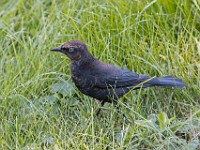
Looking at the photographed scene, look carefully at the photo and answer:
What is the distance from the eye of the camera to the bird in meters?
4.79

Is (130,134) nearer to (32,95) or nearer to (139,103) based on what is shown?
(139,103)

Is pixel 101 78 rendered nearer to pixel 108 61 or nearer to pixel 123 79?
pixel 123 79

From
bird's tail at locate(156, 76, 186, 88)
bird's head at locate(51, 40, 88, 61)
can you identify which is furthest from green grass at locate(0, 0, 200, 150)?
bird's head at locate(51, 40, 88, 61)

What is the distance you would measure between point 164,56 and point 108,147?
1236mm

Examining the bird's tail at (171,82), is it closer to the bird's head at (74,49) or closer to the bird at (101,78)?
the bird at (101,78)

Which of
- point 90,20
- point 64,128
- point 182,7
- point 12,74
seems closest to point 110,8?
point 90,20

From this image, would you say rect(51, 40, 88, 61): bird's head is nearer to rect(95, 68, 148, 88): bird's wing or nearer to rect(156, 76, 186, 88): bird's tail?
rect(95, 68, 148, 88): bird's wing

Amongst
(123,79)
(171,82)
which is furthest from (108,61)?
(171,82)

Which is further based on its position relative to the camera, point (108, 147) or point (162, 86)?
point (162, 86)

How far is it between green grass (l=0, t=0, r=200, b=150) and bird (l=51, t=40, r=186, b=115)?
0.39 ft

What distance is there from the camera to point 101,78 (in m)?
4.82

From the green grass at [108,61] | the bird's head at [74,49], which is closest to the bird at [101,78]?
the bird's head at [74,49]

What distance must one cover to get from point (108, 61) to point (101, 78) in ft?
1.66

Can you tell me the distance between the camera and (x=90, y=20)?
18.2 feet
